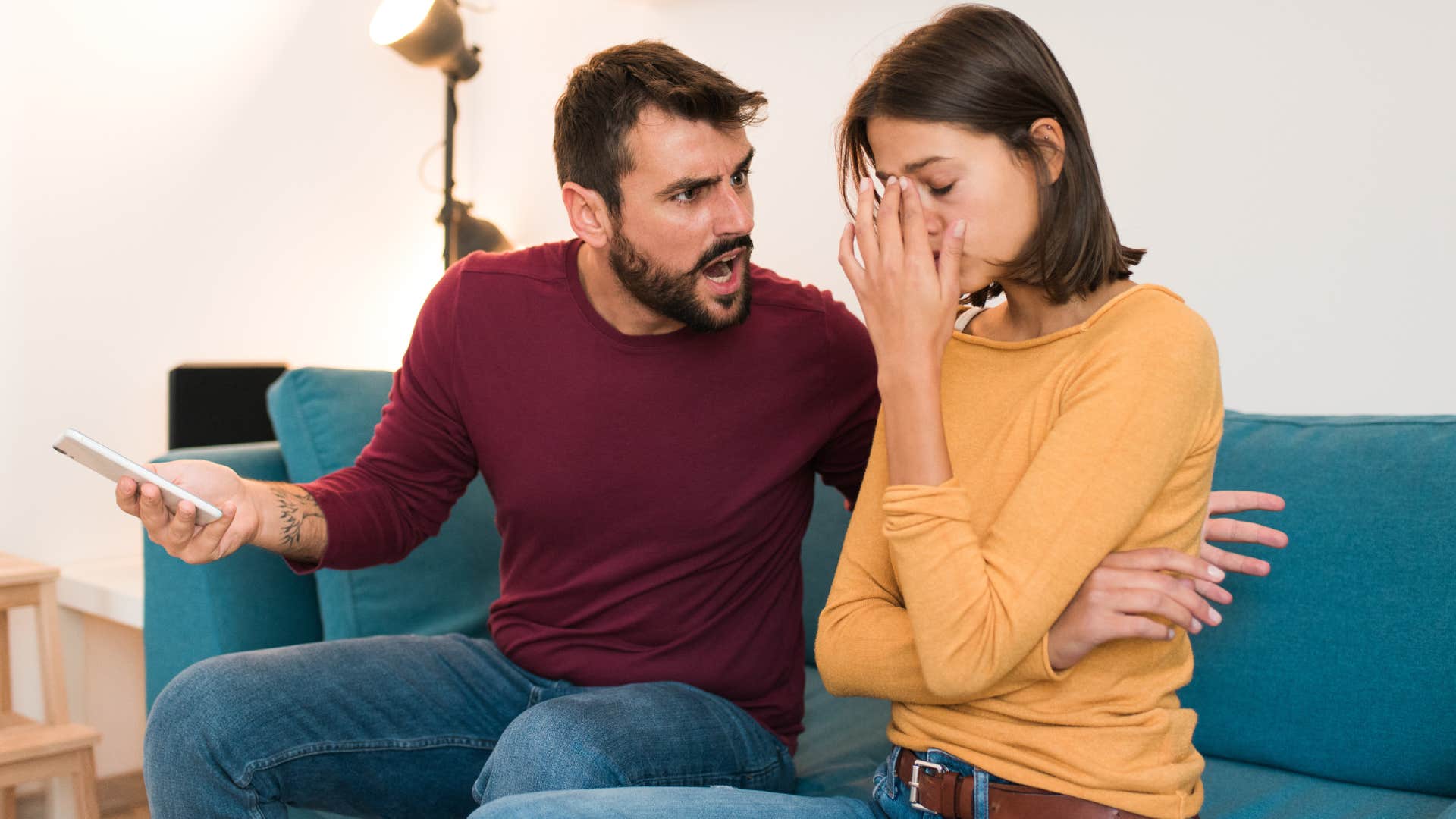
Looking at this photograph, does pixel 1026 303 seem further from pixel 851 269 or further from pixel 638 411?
pixel 638 411

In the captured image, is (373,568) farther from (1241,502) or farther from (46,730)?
(1241,502)

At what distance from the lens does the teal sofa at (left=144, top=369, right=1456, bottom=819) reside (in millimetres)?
1330

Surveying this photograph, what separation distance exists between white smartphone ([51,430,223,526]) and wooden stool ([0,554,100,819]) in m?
1.06

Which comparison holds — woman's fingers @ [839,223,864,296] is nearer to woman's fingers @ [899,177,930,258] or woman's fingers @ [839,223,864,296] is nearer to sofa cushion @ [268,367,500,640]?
woman's fingers @ [899,177,930,258]

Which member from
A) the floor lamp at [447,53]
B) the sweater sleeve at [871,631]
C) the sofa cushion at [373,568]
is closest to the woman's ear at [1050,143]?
the sweater sleeve at [871,631]

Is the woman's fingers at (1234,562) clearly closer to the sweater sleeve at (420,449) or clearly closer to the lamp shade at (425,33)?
the sweater sleeve at (420,449)

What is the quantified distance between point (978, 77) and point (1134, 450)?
349 mm

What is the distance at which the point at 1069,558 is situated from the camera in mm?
930

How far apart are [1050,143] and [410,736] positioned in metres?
0.96

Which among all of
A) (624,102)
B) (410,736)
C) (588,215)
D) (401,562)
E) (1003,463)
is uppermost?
(624,102)

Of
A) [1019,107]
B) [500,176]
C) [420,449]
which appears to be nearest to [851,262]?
[1019,107]

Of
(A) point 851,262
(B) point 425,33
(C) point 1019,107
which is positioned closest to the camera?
(C) point 1019,107

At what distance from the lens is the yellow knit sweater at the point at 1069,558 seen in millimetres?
929

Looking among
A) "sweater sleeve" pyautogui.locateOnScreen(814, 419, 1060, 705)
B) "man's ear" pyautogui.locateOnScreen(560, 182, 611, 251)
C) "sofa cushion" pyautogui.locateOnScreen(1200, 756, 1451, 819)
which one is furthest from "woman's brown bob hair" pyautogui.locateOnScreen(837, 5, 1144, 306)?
"sofa cushion" pyautogui.locateOnScreen(1200, 756, 1451, 819)
